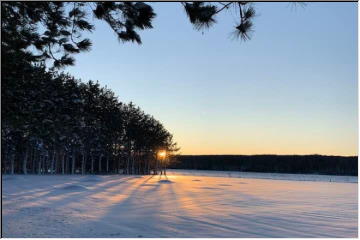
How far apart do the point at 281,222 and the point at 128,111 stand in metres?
64.9

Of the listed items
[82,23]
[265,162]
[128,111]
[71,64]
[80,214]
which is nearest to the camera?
[82,23]

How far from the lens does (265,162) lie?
17150 cm

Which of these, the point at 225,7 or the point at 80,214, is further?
the point at 80,214

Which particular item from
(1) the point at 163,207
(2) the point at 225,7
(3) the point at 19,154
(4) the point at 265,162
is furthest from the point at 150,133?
(4) the point at 265,162

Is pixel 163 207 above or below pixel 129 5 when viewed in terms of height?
below

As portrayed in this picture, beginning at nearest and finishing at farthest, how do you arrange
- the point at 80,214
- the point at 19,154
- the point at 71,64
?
the point at 71,64, the point at 80,214, the point at 19,154

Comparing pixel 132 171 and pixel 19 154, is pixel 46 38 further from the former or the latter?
pixel 132 171

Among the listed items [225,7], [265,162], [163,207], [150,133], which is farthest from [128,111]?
[265,162]

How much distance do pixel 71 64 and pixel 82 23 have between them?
1.28 meters

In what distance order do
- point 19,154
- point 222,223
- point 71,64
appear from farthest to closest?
point 19,154
point 222,223
point 71,64

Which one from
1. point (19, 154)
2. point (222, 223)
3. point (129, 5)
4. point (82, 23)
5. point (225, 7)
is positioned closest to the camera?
point (225, 7)

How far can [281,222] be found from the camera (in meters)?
14.8

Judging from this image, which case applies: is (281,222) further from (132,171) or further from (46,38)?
(132,171)

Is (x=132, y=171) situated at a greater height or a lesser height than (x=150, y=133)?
lesser
